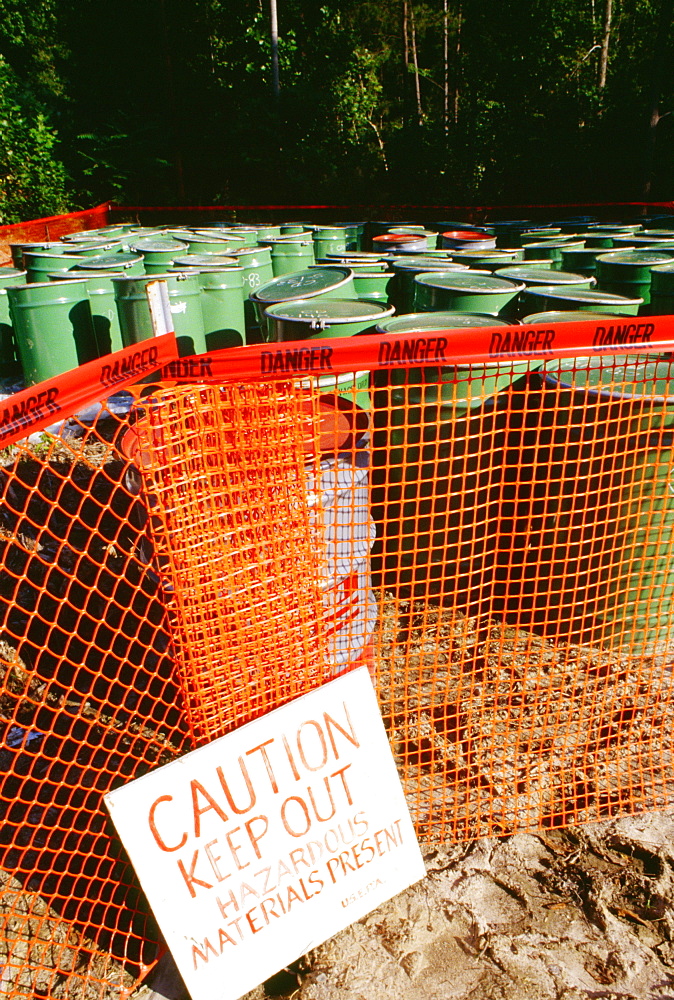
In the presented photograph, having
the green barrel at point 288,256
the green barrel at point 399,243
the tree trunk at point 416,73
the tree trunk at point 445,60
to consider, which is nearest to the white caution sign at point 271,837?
the green barrel at point 399,243

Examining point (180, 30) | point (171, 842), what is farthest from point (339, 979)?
point (180, 30)

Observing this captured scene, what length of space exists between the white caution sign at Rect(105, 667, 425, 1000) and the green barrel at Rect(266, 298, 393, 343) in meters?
2.29

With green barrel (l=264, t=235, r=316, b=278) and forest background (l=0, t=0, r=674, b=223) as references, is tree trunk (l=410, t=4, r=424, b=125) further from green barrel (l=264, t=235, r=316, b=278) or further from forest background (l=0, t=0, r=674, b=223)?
green barrel (l=264, t=235, r=316, b=278)

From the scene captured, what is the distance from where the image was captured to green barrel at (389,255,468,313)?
6.07 m

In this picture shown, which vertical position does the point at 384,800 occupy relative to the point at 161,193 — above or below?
below

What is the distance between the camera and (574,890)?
244 cm

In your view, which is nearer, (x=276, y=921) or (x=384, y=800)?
(x=276, y=921)

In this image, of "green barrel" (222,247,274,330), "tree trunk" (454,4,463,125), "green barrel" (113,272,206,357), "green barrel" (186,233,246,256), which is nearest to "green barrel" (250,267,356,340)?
"green barrel" (113,272,206,357)

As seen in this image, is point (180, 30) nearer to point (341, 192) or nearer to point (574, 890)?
point (341, 192)

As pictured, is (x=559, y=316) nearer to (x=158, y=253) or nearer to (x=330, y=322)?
(x=330, y=322)

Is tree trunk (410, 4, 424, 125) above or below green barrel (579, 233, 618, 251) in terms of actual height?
above

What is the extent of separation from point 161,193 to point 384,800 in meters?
24.7

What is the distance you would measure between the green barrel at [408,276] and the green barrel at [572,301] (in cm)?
130

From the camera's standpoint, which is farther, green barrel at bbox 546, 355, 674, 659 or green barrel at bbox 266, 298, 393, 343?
green barrel at bbox 266, 298, 393, 343
